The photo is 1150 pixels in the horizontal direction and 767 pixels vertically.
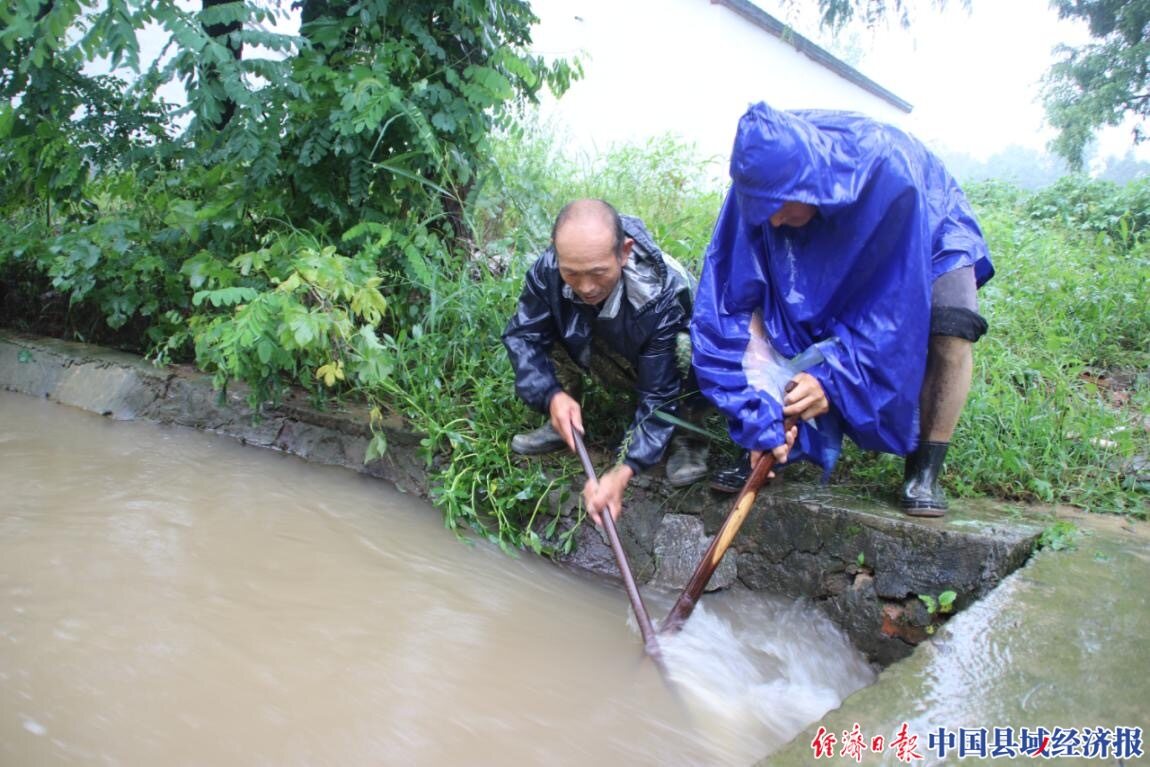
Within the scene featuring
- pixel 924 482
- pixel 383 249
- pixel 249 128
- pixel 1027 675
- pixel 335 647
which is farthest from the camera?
pixel 383 249

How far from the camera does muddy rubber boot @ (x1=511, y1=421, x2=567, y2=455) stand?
3.04 meters

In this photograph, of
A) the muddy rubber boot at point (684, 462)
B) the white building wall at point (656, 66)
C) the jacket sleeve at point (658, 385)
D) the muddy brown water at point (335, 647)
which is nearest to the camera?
the muddy brown water at point (335, 647)

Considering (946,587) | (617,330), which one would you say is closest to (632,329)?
(617,330)

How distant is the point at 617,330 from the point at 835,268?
0.75m

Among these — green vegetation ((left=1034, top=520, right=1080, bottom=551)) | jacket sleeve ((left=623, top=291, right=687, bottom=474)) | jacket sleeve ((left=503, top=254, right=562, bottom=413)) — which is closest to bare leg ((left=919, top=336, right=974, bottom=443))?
green vegetation ((left=1034, top=520, right=1080, bottom=551))

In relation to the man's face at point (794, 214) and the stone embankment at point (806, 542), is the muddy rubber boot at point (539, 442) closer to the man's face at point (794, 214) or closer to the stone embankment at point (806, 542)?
the stone embankment at point (806, 542)

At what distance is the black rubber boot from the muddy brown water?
47 centimetres

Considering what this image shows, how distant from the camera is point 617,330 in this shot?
2.78 metres

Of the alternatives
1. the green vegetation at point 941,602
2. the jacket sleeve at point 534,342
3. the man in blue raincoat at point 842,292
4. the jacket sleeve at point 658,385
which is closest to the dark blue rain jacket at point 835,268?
the man in blue raincoat at point 842,292

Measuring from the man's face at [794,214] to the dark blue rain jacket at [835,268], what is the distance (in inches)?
1.4

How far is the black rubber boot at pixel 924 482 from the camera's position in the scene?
2.44m

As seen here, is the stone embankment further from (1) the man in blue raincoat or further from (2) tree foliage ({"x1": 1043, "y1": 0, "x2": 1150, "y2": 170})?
(2) tree foliage ({"x1": 1043, "y1": 0, "x2": 1150, "y2": 170})

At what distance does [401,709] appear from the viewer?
6.66ft

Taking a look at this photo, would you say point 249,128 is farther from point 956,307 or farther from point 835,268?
point 956,307
